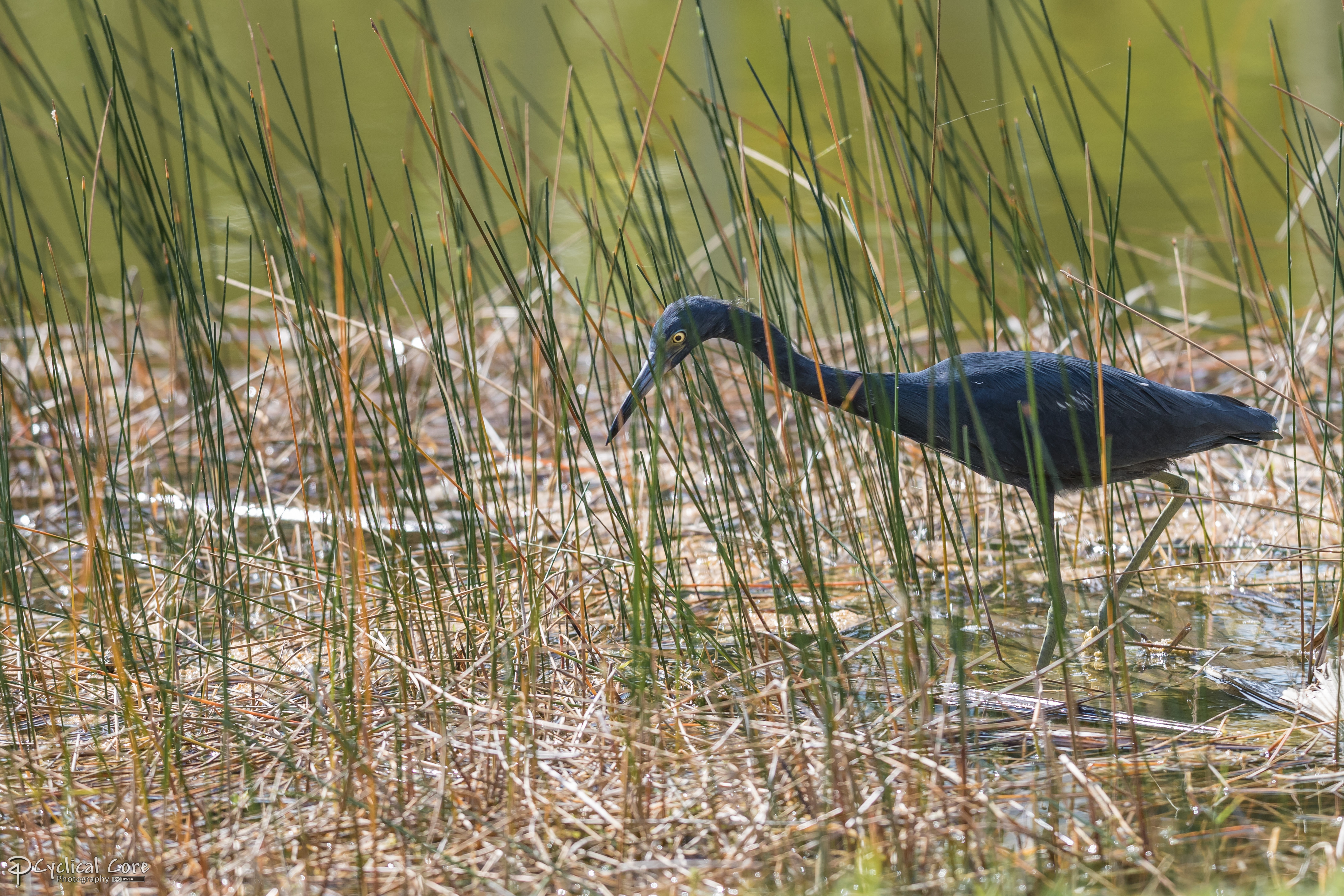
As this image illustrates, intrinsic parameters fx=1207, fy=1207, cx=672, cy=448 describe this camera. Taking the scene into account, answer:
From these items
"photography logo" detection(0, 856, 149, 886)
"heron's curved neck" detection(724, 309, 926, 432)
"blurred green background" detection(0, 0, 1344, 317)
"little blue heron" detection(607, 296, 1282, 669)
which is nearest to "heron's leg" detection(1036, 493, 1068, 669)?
"little blue heron" detection(607, 296, 1282, 669)

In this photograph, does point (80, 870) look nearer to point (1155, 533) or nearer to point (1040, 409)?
point (1040, 409)

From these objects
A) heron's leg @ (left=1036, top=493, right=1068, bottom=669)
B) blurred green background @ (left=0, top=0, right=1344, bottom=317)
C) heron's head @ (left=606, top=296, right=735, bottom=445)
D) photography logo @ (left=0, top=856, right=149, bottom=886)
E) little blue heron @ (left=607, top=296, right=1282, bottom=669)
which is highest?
blurred green background @ (left=0, top=0, right=1344, bottom=317)

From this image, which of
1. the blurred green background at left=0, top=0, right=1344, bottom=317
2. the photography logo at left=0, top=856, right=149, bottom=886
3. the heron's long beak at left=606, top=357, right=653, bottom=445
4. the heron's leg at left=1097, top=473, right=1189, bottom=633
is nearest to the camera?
the photography logo at left=0, top=856, right=149, bottom=886

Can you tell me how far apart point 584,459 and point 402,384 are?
6.67ft

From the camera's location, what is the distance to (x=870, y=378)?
9.45 ft

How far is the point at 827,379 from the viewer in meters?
2.99

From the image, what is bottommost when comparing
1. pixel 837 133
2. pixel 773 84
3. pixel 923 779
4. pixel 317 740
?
pixel 923 779

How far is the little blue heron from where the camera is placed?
2906 mm

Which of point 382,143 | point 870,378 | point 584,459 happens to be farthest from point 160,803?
point 382,143

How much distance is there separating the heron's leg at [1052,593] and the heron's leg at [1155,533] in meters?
0.13

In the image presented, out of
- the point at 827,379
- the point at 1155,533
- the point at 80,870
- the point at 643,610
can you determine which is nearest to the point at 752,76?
the point at 827,379

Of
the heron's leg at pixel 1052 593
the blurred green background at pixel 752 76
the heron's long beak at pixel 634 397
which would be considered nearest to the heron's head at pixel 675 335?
the heron's long beak at pixel 634 397

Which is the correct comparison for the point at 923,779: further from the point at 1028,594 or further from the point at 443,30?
the point at 443,30

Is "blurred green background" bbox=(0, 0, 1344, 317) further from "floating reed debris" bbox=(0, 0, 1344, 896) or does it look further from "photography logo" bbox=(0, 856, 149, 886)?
"photography logo" bbox=(0, 856, 149, 886)
